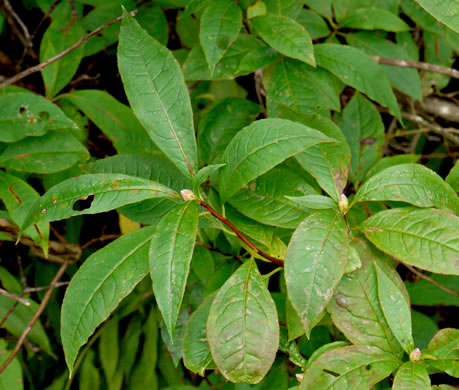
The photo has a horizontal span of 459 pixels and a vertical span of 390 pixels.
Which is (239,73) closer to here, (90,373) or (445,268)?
(445,268)

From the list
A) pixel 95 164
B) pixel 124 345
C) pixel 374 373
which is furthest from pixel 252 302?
pixel 124 345

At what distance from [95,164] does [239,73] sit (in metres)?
0.55

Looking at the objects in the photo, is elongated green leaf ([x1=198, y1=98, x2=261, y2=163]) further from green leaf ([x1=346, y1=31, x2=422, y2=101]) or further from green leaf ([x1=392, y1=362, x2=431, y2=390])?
green leaf ([x1=392, y1=362, x2=431, y2=390])

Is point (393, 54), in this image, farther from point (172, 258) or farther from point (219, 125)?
point (172, 258)

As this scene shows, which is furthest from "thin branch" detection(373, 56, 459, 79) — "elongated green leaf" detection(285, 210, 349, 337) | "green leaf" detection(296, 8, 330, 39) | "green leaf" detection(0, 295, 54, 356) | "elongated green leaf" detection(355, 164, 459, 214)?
"green leaf" detection(0, 295, 54, 356)

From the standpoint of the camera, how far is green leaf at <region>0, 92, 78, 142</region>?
1.47 meters

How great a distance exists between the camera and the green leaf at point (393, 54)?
179 centimetres

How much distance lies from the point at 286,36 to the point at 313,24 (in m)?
0.42

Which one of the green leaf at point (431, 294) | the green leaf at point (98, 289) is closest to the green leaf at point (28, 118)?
the green leaf at point (98, 289)

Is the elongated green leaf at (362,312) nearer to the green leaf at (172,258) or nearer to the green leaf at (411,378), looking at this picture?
the green leaf at (411,378)

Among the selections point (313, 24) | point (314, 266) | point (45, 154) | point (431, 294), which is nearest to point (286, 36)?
point (313, 24)

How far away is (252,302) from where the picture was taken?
1061mm

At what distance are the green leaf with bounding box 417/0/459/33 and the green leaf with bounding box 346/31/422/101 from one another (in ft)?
2.23

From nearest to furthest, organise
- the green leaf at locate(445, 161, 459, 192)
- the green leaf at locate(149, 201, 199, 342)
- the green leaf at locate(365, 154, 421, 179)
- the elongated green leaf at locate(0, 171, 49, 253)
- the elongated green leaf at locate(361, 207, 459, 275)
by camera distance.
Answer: the green leaf at locate(149, 201, 199, 342)
the elongated green leaf at locate(361, 207, 459, 275)
the green leaf at locate(445, 161, 459, 192)
the elongated green leaf at locate(0, 171, 49, 253)
the green leaf at locate(365, 154, 421, 179)
